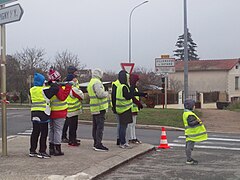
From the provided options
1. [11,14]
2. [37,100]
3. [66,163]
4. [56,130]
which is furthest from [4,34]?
[66,163]

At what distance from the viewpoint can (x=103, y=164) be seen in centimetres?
737

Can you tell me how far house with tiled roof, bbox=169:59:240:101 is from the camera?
54691mm

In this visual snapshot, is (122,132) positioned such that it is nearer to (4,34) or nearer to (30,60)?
(4,34)

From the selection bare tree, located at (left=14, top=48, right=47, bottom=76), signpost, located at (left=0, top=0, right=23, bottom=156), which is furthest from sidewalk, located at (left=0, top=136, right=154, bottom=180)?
bare tree, located at (left=14, top=48, right=47, bottom=76)

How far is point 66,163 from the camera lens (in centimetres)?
742

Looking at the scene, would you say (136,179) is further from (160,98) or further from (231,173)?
(160,98)

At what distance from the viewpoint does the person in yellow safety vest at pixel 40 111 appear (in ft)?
26.0

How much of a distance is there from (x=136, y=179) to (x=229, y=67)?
4959cm

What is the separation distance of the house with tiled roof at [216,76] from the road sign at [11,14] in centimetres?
4831

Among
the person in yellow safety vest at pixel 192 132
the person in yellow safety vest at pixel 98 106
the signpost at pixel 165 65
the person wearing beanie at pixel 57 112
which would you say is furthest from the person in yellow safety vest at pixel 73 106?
the signpost at pixel 165 65

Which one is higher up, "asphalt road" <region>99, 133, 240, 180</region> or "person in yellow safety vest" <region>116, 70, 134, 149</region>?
"person in yellow safety vest" <region>116, 70, 134, 149</region>

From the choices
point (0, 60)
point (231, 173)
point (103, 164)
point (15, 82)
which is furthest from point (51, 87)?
point (15, 82)

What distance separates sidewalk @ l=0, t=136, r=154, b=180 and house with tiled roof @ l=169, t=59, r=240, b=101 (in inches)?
1841

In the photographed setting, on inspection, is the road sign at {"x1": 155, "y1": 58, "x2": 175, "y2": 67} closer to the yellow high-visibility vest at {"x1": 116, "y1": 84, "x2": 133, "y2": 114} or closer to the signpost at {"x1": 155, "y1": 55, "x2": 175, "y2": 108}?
the signpost at {"x1": 155, "y1": 55, "x2": 175, "y2": 108}
